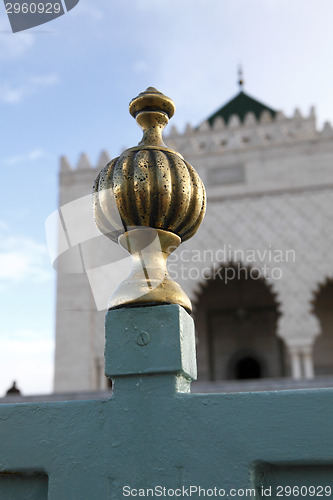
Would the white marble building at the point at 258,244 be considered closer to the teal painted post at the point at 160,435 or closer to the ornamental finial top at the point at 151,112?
Answer: the ornamental finial top at the point at 151,112

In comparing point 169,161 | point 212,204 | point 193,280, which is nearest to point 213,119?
point 212,204

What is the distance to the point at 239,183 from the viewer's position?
9055 mm

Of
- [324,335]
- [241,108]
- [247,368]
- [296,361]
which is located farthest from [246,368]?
[241,108]

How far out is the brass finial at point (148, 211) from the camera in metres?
1.18

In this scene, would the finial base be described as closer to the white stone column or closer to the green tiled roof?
the white stone column

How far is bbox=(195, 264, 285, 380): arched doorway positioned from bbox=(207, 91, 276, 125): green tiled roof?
3812 mm

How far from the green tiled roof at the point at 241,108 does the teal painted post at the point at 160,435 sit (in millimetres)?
11161

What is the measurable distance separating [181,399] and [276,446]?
0.64ft

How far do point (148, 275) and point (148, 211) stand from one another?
5.6 inches

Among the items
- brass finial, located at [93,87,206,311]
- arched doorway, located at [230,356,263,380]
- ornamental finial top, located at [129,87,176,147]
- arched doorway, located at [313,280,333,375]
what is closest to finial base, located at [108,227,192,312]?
brass finial, located at [93,87,206,311]

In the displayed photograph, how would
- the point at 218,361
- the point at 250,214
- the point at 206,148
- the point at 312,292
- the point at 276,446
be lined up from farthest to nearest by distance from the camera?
1. the point at 218,361
2. the point at 206,148
3. the point at 250,214
4. the point at 312,292
5. the point at 276,446

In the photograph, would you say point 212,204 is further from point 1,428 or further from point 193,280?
point 1,428

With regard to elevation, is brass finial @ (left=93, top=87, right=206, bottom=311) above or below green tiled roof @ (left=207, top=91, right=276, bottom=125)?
below

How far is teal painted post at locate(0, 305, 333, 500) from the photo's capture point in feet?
3.24
